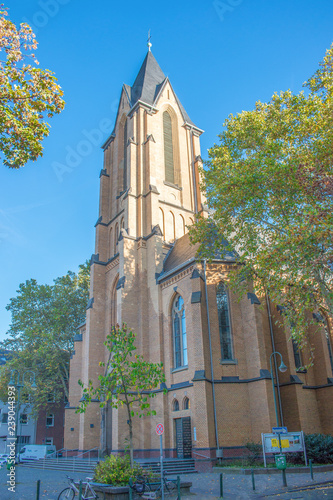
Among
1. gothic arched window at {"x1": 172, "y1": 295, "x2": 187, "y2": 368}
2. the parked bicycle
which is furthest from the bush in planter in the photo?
gothic arched window at {"x1": 172, "y1": 295, "x2": 187, "y2": 368}

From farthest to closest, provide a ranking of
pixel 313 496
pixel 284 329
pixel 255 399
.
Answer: pixel 284 329
pixel 255 399
pixel 313 496

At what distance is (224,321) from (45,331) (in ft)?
70.8

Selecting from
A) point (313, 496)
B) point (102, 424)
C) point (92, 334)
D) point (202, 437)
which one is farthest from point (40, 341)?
point (313, 496)

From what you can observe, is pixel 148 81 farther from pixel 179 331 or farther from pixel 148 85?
pixel 179 331

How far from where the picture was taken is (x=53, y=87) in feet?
31.2

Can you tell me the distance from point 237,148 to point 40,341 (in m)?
27.4

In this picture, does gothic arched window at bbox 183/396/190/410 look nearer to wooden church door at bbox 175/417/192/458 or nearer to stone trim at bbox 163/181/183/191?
wooden church door at bbox 175/417/192/458

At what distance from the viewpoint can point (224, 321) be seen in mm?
23438

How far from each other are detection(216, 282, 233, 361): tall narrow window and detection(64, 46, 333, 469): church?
61 mm

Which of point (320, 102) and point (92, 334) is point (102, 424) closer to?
point (92, 334)

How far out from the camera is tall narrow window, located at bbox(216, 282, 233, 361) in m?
22.7

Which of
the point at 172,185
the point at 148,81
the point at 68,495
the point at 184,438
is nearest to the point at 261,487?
the point at 68,495

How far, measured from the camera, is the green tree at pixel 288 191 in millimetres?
15859

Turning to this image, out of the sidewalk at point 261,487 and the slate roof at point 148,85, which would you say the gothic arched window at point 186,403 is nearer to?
the sidewalk at point 261,487
